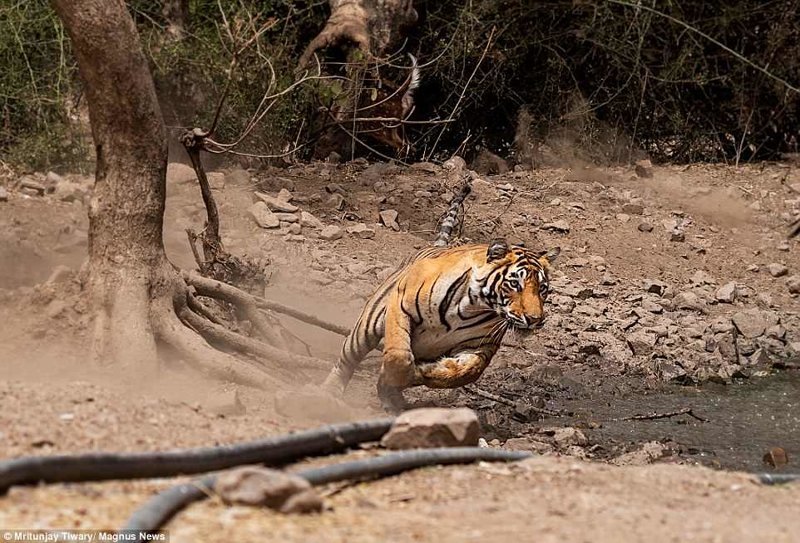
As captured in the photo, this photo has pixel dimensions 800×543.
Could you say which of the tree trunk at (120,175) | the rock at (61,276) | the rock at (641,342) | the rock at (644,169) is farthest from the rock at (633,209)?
the rock at (61,276)

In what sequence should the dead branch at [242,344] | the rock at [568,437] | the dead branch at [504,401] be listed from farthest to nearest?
the dead branch at [504,401] < the dead branch at [242,344] < the rock at [568,437]

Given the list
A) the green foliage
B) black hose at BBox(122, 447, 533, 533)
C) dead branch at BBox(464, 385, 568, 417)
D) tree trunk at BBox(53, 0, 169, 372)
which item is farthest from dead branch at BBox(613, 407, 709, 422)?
the green foliage

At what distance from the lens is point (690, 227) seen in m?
12.1

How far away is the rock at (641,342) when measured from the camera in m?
9.49

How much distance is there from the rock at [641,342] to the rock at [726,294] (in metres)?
1.28

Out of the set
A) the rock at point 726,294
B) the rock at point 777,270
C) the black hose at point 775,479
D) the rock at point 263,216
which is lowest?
the rock at point 263,216

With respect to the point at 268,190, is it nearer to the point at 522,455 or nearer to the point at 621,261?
the point at 621,261

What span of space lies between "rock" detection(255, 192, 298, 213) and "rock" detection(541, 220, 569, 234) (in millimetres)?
2419

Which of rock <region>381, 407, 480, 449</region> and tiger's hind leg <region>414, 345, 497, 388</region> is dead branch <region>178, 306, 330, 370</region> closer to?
tiger's hind leg <region>414, 345, 497, 388</region>

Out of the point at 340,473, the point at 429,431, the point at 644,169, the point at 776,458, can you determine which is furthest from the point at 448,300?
the point at 644,169

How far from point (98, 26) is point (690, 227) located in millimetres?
7284

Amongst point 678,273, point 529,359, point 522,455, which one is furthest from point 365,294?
point 522,455

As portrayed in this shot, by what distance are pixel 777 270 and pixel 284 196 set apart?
4.60 m

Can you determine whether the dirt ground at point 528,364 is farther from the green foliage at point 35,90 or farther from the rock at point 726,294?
the green foliage at point 35,90
